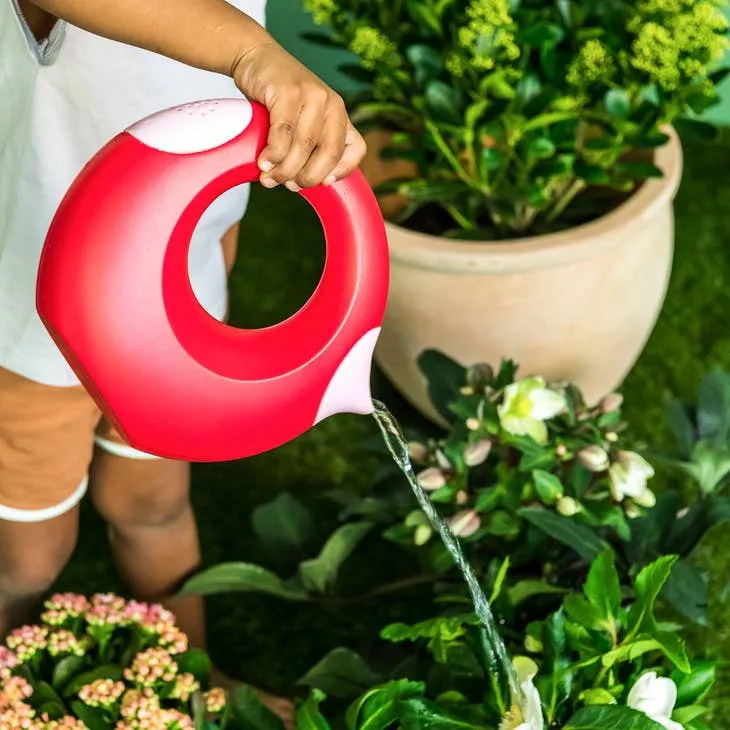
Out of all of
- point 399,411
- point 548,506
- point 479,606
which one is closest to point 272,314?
point 399,411

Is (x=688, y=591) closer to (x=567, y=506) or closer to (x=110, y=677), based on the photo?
(x=567, y=506)

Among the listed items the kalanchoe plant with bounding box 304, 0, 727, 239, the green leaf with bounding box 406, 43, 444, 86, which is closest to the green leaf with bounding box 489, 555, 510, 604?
the kalanchoe plant with bounding box 304, 0, 727, 239

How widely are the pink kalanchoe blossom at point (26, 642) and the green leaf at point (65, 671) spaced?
0.09 ft

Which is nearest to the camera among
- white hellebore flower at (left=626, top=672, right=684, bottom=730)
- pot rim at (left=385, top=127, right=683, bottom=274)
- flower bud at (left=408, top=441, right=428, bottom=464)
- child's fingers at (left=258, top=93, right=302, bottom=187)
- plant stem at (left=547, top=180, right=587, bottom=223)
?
child's fingers at (left=258, top=93, right=302, bottom=187)

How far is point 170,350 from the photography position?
2.68ft

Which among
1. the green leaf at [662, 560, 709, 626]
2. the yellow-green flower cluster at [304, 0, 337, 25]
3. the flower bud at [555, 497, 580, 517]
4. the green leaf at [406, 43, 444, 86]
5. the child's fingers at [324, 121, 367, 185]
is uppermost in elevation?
the child's fingers at [324, 121, 367, 185]

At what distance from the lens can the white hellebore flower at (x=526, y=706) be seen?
957mm

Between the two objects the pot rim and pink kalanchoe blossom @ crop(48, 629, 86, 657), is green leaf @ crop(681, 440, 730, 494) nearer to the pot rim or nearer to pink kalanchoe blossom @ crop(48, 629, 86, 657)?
the pot rim

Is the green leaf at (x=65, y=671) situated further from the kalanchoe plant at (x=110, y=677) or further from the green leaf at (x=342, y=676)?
the green leaf at (x=342, y=676)

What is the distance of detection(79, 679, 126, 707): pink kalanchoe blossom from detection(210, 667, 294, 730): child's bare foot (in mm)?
216

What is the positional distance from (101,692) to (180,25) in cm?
63

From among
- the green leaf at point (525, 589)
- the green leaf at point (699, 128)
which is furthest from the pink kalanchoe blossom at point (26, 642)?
the green leaf at point (699, 128)

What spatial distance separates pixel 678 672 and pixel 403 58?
2.63 ft

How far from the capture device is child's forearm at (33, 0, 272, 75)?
76 centimetres
